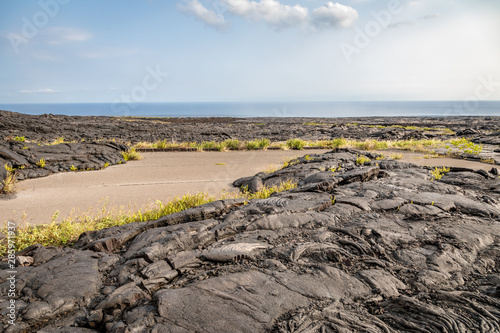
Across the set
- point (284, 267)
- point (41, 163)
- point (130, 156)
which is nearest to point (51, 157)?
point (41, 163)

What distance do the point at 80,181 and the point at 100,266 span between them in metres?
7.16

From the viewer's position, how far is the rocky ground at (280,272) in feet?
8.41

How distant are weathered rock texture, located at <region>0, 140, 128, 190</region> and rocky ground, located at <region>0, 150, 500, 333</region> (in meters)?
7.16

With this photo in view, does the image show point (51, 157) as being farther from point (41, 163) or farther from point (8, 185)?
point (8, 185)

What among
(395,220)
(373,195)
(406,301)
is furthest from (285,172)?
(406,301)

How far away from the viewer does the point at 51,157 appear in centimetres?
1155

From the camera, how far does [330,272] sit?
10.6 ft

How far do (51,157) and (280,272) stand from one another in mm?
11631

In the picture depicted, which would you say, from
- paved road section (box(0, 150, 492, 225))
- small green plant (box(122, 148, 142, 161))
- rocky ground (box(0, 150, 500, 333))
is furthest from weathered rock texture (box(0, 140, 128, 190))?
rocky ground (box(0, 150, 500, 333))

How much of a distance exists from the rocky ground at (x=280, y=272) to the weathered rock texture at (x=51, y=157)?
7158 mm

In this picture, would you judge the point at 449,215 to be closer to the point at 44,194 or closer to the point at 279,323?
the point at 279,323

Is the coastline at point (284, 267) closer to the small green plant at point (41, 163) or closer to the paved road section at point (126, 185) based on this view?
the paved road section at point (126, 185)

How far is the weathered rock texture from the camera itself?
10.1 meters

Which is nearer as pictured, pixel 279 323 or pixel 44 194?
pixel 279 323
